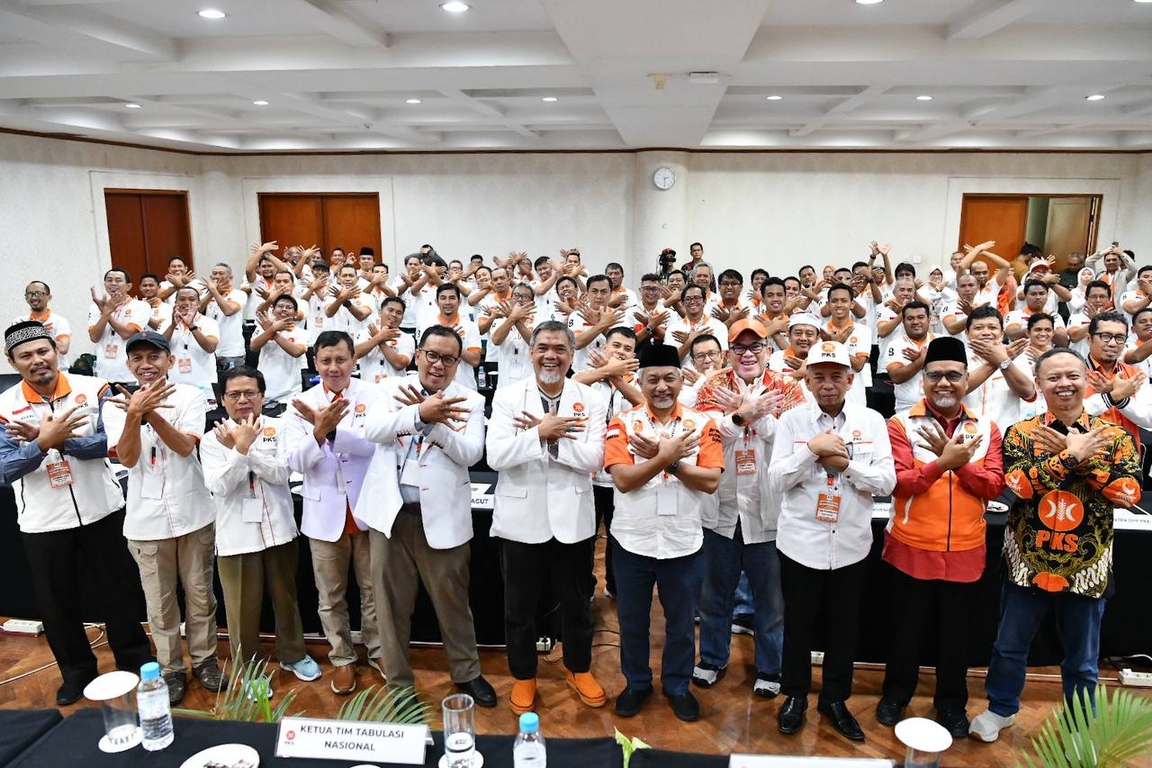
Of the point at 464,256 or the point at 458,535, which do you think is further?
the point at 464,256

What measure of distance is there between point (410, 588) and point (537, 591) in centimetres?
57

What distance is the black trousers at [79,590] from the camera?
132 inches

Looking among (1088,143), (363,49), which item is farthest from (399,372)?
(1088,143)

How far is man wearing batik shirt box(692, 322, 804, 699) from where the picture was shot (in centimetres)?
337

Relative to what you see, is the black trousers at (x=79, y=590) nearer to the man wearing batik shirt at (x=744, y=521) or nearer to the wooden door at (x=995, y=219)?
the man wearing batik shirt at (x=744, y=521)

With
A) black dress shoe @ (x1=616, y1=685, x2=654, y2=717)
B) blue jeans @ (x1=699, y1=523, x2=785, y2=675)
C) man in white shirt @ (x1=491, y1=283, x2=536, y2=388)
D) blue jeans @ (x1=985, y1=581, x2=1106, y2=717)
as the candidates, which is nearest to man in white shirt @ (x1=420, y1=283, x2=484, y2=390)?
man in white shirt @ (x1=491, y1=283, x2=536, y2=388)

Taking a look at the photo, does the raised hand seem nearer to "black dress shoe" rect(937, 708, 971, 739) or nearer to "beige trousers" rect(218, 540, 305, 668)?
"beige trousers" rect(218, 540, 305, 668)

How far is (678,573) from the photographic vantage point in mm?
3172

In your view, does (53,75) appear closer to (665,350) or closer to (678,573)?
(665,350)

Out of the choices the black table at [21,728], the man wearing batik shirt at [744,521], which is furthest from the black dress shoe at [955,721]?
the black table at [21,728]

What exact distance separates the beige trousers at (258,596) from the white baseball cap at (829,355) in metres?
2.54

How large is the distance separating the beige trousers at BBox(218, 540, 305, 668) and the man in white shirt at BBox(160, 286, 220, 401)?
3.50 m

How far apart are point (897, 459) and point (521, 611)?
68.2 inches

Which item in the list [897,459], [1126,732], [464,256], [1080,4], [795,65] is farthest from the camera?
[464,256]
